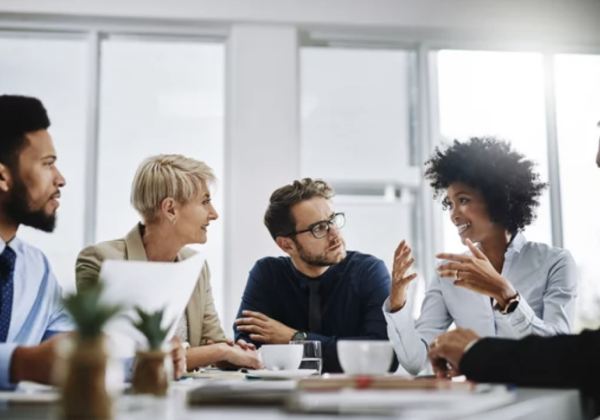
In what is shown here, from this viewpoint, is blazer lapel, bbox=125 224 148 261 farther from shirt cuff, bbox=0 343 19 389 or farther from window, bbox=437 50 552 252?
window, bbox=437 50 552 252

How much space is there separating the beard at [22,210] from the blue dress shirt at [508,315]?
3.63 ft

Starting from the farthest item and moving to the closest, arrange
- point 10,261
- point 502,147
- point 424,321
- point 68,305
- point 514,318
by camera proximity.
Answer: point 502,147 < point 424,321 < point 514,318 < point 10,261 < point 68,305

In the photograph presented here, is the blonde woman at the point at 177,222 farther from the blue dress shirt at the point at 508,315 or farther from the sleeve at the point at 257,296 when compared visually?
the blue dress shirt at the point at 508,315

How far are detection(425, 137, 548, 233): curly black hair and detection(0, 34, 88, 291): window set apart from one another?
2072 mm

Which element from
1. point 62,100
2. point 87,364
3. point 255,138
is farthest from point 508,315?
point 62,100

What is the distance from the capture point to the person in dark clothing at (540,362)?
1318 mm

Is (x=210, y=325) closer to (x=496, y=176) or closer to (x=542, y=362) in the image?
(x=496, y=176)

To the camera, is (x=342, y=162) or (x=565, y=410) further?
(x=342, y=162)

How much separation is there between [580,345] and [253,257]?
114 inches

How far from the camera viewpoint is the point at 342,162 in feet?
14.7

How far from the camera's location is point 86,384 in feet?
2.84

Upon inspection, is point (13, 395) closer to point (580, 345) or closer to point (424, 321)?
point (580, 345)

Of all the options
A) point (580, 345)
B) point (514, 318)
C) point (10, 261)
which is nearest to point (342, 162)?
point (514, 318)

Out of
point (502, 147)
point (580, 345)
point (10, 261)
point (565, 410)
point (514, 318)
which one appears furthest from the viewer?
point (502, 147)
